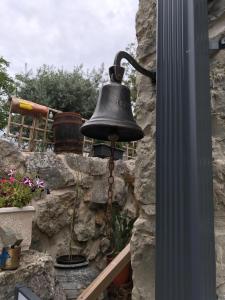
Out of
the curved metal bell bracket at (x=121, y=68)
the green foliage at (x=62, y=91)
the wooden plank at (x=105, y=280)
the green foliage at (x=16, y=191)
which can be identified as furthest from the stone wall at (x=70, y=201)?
the green foliage at (x=62, y=91)

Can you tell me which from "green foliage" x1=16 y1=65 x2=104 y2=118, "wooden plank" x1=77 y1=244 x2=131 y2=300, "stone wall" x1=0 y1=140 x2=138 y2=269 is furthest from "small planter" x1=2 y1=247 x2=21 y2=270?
"green foliage" x1=16 y1=65 x2=104 y2=118

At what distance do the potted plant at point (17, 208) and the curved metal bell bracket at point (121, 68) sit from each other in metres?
1.72

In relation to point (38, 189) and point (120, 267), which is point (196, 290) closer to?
point (120, 267)

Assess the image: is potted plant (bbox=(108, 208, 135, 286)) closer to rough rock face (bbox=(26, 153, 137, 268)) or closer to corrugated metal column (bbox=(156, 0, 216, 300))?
rough rock face (bbox=(26, 153, 137, 268))

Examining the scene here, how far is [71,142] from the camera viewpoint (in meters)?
3.50

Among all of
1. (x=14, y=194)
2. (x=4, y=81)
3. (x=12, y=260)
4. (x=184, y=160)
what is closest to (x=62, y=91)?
(x=4, y=81)

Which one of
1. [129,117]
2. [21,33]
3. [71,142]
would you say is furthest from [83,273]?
[21,33]

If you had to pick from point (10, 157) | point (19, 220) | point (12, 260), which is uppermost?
point (10, 157)

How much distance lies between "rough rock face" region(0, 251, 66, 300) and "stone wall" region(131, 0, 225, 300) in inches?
54.1

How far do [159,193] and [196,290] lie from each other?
0.23m

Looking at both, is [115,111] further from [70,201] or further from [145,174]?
[70,201]

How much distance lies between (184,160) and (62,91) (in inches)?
219

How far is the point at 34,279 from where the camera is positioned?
7.00 feet

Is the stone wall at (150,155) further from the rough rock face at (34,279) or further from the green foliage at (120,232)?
the green foliage at (120,232)
